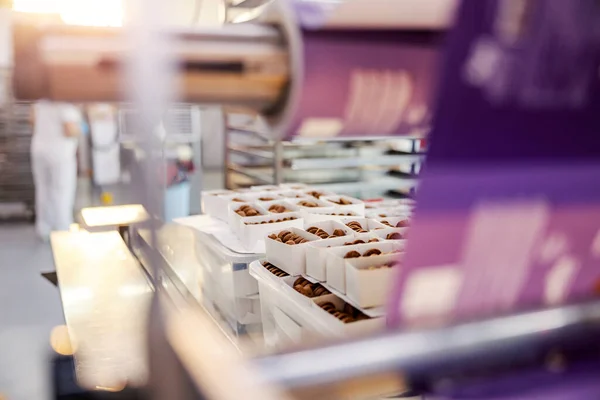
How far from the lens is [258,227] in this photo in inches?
72.2

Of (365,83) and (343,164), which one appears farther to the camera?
(343,164)

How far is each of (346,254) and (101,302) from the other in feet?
3.34

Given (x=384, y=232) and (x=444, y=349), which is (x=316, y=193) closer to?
(x=384, y=232)

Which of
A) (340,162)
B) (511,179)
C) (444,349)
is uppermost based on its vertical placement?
(511,179)

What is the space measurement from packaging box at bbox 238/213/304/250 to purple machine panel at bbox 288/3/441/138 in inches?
51.7

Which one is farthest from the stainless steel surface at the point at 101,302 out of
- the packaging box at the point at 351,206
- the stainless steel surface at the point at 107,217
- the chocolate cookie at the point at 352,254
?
the packaging box at the point at 351,206

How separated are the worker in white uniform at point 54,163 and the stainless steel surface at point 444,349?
5.34 m

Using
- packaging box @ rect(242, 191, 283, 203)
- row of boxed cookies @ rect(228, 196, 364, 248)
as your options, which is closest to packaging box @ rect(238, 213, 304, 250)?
row of boxed cookies @ rect(228, 196, 364, 248)

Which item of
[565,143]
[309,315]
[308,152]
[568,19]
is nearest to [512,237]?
[565,143]

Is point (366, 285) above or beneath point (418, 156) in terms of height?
beneath

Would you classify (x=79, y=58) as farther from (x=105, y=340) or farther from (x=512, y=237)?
(x=105, y=340)

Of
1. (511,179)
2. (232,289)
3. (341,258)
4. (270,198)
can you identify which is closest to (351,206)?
(270,198)

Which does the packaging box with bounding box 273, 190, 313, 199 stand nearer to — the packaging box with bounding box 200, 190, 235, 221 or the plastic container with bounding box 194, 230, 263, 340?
the packaging box with bounding box 200, 190, 235, 221

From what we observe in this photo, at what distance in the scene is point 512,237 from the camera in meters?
0.54
